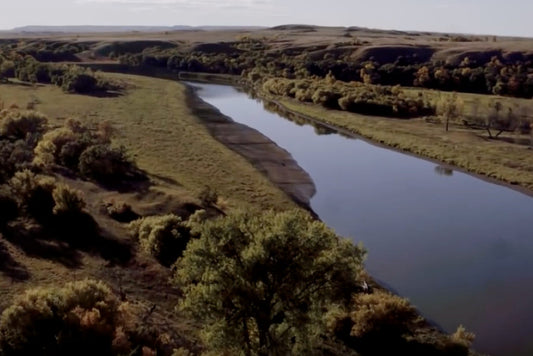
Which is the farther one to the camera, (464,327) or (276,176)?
(276,176)

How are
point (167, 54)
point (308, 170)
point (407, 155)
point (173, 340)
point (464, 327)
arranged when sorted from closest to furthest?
point (173, 340) < point (464, 327) < point (308, 170) < point (407, 155) < point (167, 54)

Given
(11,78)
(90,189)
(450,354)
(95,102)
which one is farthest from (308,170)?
(11,78)

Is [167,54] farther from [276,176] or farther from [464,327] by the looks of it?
[464,327]

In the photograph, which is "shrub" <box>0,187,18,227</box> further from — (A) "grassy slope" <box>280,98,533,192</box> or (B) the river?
(A) "grassy slope" <box>280,98,533,192</box>

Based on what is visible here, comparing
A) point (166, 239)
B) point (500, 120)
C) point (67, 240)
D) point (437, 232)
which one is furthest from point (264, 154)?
point (500, 120)

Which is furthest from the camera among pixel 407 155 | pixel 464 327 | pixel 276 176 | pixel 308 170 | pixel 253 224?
pixel 407 155

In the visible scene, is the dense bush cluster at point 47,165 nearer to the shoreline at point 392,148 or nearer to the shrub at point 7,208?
the shrub at point 7,208

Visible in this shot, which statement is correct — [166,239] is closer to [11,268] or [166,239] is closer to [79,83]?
[11,268]
